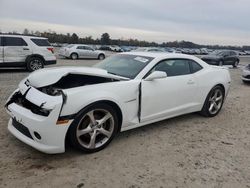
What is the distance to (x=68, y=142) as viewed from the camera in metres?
3.66

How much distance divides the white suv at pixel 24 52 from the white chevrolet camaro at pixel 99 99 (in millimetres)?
7675

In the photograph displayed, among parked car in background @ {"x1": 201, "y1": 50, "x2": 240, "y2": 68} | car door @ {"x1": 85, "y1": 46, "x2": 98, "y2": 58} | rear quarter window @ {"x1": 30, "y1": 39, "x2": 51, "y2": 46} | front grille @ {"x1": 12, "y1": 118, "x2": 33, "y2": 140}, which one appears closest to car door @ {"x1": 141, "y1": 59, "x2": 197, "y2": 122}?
front grille @ {"x1": 12, "y1": 118, "x2": 33, "y2": 140}

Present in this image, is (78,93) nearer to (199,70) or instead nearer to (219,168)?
(219,168)

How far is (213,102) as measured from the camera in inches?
229

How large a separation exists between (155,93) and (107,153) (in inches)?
50.3

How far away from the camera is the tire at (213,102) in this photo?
563 centimetres

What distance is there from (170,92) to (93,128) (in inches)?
64.2

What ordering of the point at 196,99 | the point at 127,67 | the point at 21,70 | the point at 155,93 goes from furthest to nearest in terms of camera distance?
the point at 21,70 → the point at 196,99 → the point at 127,67 → the point at 155,93

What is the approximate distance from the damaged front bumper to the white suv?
28.2 feet

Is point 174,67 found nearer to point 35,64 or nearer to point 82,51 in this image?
point 35,64

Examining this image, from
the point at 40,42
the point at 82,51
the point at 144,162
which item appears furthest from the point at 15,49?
the point at 82,51

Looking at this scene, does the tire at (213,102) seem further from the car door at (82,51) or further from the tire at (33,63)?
the car door at (82,51)

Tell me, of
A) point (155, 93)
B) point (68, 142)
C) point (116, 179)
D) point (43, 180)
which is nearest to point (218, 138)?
point (155, 93)

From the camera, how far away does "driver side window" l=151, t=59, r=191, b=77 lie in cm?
473
